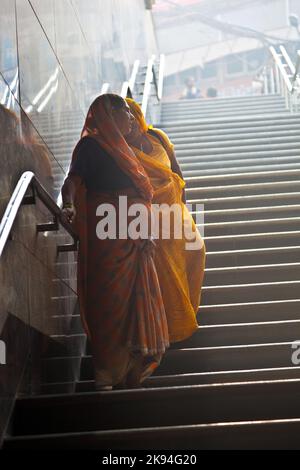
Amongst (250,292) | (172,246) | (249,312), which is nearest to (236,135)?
(250,292)

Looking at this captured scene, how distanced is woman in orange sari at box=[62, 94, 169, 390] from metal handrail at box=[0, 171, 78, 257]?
6.9 inches

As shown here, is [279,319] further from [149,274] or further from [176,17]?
[176,17]

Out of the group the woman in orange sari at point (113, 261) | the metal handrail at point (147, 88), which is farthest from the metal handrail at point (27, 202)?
the metal handrail at point (147, 88)

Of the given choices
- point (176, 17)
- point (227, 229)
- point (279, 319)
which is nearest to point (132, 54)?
point (227, 229)

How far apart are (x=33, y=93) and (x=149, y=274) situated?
115 centimetres

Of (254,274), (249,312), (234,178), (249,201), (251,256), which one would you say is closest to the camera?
(249,312)

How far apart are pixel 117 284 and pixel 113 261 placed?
130 millimetres

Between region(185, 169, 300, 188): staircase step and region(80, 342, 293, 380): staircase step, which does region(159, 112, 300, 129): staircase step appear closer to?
region(185, 169, 300, 188): staircase step

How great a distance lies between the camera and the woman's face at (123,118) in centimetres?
512

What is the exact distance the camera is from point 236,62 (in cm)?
3809

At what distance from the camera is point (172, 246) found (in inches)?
214

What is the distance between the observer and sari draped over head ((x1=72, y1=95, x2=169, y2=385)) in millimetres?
4805

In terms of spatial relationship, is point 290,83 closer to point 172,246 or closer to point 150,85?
point 150,85

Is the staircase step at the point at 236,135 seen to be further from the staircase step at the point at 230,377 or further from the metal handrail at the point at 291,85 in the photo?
the staircase step at the point at 230,377
